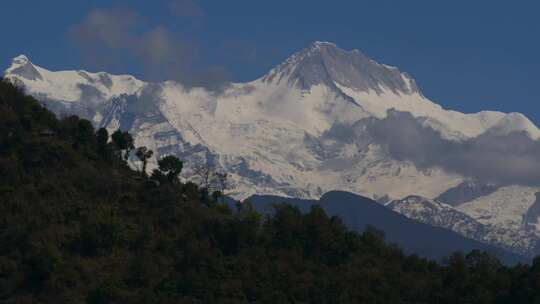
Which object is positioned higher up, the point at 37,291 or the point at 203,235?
the point at 203,235

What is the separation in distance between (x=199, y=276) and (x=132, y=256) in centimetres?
1091

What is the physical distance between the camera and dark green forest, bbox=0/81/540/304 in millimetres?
168000

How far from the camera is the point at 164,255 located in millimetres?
179500

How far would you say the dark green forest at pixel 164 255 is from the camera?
168 m

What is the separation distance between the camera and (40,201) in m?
184

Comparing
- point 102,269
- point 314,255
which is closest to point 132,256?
point 102,269

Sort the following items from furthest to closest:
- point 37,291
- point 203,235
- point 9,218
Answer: point 203,235
point 9,218
point 37,291

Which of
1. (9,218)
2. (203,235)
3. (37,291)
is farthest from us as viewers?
(203,235)

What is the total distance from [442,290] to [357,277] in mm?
12047

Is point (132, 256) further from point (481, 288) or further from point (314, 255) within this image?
point (481, 288)

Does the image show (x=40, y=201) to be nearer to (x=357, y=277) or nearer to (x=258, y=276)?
(x=258, y=276)

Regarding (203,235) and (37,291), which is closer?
(37,291)

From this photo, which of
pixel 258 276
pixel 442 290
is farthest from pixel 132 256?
pixel 442 290

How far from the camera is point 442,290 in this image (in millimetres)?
179875
